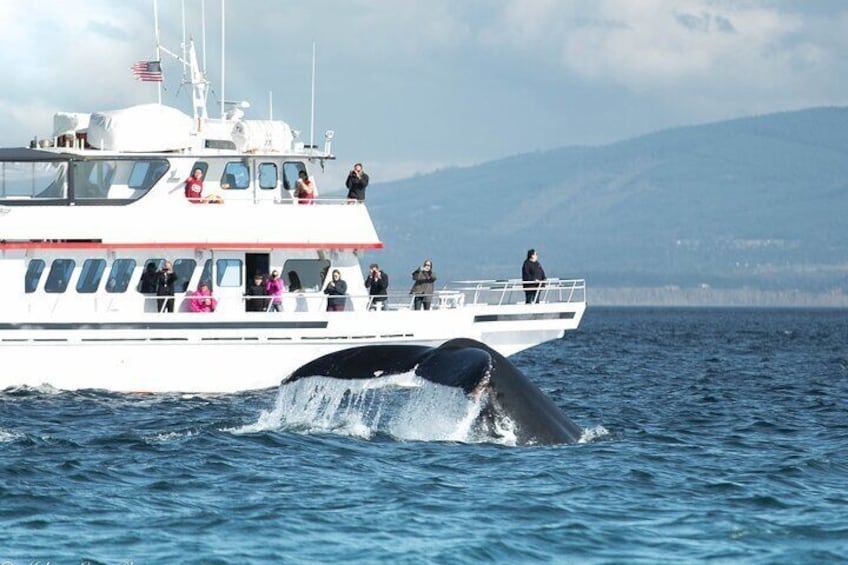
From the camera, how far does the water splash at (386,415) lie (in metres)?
18.6

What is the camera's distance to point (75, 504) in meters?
16.4

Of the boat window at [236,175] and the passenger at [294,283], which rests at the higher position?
the boat window at [236,175]

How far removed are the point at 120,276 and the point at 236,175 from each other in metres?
3.40

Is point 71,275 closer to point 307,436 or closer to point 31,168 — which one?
point 31,168

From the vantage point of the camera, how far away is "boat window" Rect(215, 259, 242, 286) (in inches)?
1288

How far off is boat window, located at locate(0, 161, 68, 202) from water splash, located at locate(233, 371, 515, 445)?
33.9 ft

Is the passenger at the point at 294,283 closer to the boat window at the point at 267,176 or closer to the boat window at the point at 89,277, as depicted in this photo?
the boat window at the point at 267,176

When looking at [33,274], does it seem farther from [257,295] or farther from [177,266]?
[257,295]

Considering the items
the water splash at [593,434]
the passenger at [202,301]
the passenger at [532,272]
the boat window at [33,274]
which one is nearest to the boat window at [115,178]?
the boat window at [33,274]

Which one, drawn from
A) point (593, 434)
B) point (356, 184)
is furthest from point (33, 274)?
point (593, 434)

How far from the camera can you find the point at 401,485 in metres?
17.5

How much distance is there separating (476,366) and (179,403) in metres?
12.2

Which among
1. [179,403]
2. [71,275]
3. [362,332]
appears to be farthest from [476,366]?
[71,275]

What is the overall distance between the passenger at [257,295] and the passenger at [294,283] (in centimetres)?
64
